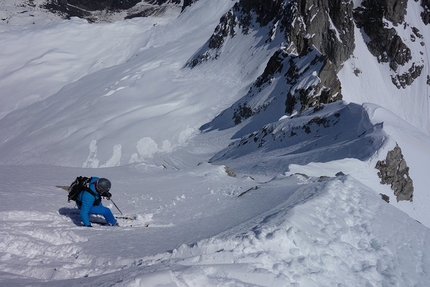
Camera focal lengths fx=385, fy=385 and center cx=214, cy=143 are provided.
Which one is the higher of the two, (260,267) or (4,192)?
(260,267)

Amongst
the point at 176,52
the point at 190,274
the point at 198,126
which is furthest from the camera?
the point at 176,52

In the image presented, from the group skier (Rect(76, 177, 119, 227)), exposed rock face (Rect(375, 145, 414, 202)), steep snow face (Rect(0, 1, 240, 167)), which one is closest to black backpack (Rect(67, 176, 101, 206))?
skier (Rect(76, 177, 119, 227))

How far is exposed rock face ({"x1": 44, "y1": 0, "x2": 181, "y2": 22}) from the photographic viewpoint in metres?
120

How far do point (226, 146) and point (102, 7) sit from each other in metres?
130

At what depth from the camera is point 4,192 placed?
7844mm

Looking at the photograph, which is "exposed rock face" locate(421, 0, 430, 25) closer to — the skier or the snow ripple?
the skier

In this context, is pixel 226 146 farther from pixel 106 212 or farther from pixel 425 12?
pixel 425 12

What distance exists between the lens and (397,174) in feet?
50.0

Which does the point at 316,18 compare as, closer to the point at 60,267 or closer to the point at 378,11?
the point at 378,11

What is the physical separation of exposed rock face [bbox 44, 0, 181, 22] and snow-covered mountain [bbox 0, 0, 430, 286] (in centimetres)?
5732

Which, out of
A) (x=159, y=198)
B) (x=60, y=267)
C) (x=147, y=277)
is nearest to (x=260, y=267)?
(x=147, y=277)

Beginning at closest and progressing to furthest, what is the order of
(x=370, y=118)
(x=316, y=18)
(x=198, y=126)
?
(x=370, y=118), (x=198, y=126), (x=316, y=18)

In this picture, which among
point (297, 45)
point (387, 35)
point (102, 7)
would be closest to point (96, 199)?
point (297, 45)

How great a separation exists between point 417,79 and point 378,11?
881 centimetres
